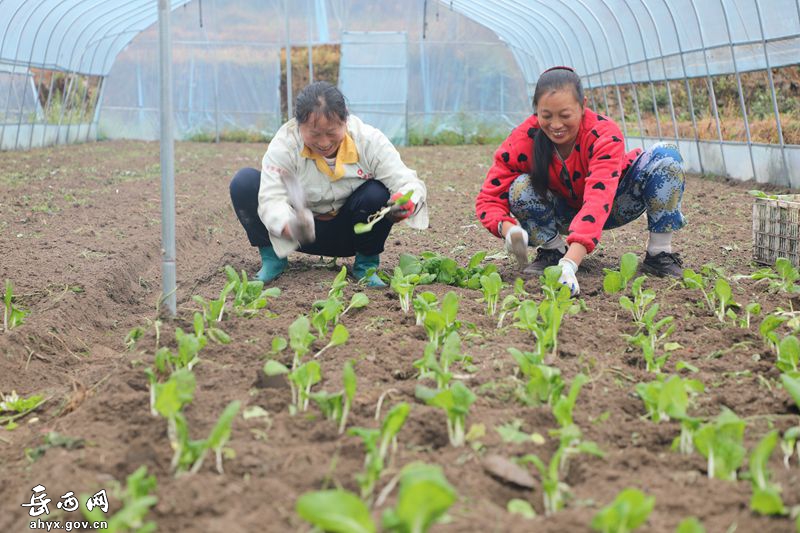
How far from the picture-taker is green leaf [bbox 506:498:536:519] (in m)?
1.78

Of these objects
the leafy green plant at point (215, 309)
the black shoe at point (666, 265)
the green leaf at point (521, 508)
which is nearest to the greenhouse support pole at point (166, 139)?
the leafy green plant at point (215, 309)

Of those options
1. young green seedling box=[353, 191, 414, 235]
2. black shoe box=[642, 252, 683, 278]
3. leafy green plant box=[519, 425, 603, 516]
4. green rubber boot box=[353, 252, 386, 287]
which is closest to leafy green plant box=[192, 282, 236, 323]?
young green seedling box=[353, 191, 414, 235]

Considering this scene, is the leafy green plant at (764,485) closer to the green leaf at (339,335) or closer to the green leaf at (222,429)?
the green leaf at (222,429)

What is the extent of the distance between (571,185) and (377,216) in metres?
0.94

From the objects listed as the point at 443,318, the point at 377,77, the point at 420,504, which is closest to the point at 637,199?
the point at 443,318

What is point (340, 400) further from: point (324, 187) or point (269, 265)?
point (269, 265)

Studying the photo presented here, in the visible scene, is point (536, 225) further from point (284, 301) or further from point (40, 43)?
point (40, 43)

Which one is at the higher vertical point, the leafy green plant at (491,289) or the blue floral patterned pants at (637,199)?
the blue floral patterned pants at (637,199)

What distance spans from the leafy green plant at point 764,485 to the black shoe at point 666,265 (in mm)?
2440

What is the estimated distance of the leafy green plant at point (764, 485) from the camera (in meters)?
1.68

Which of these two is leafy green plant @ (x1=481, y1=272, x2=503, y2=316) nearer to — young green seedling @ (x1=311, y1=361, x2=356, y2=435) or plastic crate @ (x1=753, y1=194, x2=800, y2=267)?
young green seedling @ (x1=311, y1=361, x2=356, y2=435)

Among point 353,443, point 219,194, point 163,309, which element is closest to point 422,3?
point 219,194

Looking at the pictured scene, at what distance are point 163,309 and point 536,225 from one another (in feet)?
6.28

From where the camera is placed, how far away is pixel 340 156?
4.07m
